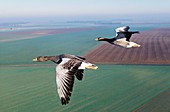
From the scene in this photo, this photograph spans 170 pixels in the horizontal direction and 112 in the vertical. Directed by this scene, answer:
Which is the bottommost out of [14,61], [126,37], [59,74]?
[14,61]

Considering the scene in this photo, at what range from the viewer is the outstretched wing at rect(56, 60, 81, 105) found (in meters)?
6.18

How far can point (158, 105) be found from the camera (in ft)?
119

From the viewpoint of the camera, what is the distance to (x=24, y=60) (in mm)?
68625

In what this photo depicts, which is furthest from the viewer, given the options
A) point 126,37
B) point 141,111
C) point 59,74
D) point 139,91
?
point 139,91

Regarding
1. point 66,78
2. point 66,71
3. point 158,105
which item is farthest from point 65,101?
point 158,105

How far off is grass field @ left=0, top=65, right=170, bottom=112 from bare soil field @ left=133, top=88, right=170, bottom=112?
35.9 inches

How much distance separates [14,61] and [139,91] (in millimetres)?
38646

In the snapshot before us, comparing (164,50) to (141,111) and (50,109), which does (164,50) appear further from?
(50,109)

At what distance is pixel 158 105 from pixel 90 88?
39.4 ft

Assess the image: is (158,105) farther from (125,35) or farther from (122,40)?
(122,40)

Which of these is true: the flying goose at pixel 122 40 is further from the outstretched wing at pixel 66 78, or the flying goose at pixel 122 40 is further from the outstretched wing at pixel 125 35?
the outstretched wing at pixel 66 78

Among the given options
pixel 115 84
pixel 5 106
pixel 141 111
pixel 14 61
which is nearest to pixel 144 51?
pixel 115 84

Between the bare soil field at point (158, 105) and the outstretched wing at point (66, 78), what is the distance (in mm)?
29360

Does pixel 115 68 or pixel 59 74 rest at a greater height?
pixel 59 74
